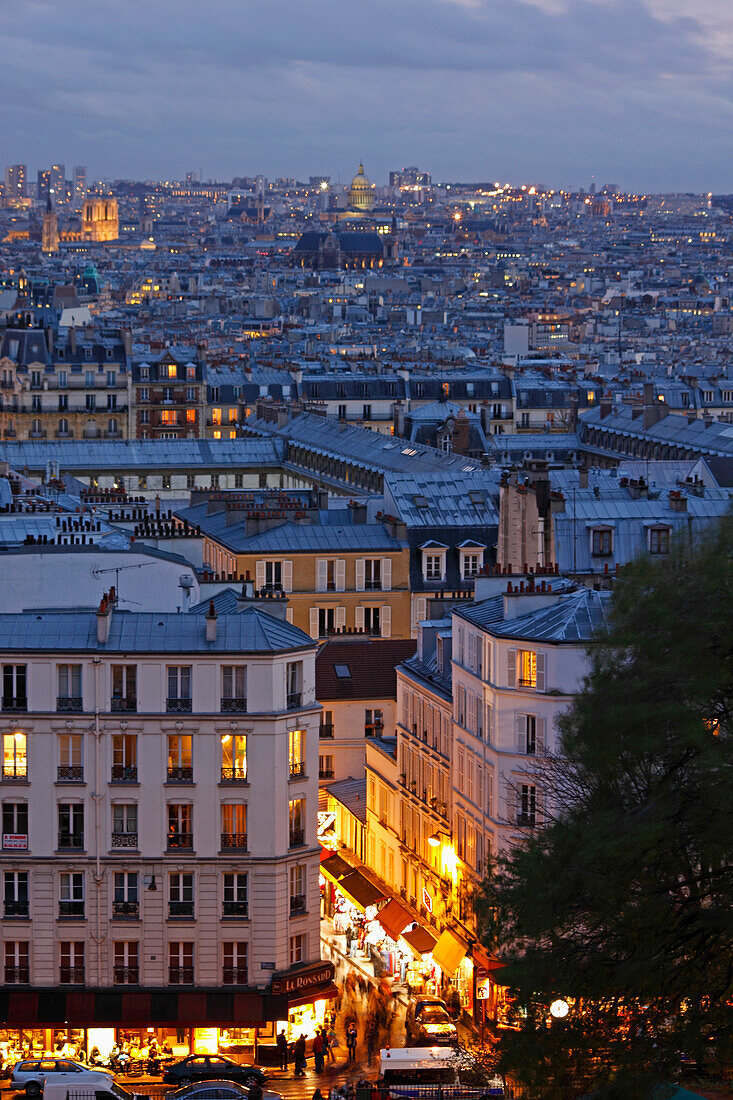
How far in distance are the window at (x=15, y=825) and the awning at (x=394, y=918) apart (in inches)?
312

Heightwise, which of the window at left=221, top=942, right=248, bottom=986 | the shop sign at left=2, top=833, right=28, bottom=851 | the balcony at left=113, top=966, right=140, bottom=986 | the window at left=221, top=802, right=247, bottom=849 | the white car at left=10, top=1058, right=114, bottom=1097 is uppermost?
the window at left=221, top=802, right=247, bottom=849

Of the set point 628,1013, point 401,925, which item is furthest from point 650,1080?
point 401,925

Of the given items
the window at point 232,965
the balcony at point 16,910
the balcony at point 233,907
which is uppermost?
the balcony at point 233,907

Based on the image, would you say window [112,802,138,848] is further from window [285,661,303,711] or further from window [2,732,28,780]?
window [285,661,303,711]

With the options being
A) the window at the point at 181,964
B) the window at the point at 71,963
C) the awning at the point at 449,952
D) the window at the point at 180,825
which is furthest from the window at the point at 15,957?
the awning at the point at 449,952

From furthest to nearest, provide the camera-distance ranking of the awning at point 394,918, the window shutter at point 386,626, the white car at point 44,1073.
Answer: the window shutter at point 386,626
the awning at point 394,918
the white car at point 44,1073

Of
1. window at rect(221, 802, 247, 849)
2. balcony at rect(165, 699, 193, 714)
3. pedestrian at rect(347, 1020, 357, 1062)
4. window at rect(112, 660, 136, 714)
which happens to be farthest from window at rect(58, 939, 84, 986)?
pedestrian at rect(347, 1020, 357, 1062)

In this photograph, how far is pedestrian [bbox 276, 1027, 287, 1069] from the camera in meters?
38.7

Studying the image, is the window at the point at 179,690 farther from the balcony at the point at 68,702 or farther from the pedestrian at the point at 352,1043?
the pedestrian at the point at 352,1043

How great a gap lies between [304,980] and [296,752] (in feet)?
11.3

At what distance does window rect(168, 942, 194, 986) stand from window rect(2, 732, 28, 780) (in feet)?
11.4

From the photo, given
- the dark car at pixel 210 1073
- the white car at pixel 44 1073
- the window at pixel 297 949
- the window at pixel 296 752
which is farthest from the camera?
the window at pixel 296 752

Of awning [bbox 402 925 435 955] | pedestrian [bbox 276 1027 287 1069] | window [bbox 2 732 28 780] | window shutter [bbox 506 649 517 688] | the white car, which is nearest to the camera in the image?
the white car

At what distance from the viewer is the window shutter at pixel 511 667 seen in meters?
40.5
